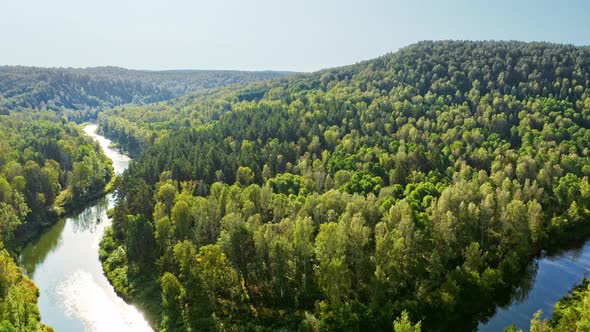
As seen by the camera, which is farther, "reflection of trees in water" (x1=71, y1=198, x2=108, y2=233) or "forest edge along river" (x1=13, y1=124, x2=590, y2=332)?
"reflection of trees in water" (x1=71, y1=198, x2=108, y2=233)

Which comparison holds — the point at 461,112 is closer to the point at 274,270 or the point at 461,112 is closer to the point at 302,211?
the point at 302,211

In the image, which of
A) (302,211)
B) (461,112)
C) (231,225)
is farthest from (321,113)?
(231,225)

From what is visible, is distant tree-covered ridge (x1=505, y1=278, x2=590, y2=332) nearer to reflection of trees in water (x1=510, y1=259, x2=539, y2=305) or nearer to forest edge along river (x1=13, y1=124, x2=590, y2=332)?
forest edge along river (x1=13, y1=124, x2=590, y2=332)

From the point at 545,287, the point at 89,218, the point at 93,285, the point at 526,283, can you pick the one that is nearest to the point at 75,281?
the point at 93,285

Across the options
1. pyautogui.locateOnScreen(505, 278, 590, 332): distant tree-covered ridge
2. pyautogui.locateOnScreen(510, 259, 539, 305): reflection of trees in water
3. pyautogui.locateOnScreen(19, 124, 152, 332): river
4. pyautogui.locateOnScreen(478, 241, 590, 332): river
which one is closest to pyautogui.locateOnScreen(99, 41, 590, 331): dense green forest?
pyautogui.locateOnScreen(510, 259, 539, 305): reflection of trees in water

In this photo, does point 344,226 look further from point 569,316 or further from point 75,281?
point 75,281
